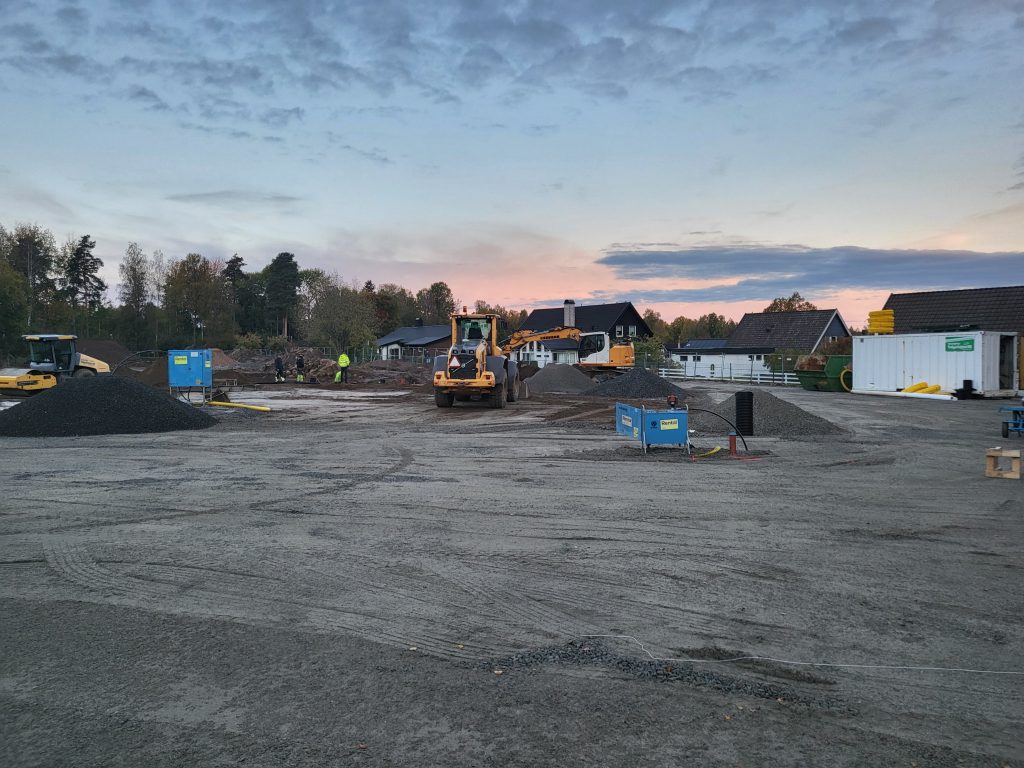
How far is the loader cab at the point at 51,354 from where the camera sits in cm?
2673

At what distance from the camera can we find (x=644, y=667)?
4.44m

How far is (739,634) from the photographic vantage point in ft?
16.3

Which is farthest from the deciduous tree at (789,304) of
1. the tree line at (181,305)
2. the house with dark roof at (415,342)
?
the house with dark roof at (415,342)

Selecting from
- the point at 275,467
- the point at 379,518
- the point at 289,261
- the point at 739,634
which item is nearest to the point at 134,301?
the point at 289,261

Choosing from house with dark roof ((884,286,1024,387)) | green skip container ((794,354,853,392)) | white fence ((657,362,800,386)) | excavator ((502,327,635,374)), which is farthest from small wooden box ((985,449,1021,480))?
white fence ((657,362,800,386))

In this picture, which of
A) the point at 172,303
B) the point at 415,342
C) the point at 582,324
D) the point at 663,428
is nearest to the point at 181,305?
the point at 172,303

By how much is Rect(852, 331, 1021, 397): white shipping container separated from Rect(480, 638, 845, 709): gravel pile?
2988cm

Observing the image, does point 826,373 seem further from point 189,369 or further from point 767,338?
point 189,369

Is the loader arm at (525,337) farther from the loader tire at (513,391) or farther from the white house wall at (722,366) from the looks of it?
the white house wall at (722,366)

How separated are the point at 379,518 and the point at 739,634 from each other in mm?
4716

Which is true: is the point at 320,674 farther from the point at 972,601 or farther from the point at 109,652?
the point at 972,601

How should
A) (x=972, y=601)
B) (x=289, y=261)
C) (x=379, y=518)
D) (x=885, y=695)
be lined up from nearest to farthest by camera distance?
(x=885, y=695) < (x=972, y=601) < (x=379, y=518) < (x=289, y=261)

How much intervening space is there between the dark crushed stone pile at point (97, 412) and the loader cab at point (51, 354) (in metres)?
9.74

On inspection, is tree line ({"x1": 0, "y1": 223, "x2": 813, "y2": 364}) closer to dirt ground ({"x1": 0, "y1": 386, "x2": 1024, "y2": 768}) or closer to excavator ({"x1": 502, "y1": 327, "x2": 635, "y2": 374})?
excavator ({"x1": 502, "y1": 327, "x2": 635, "y2": 374})
